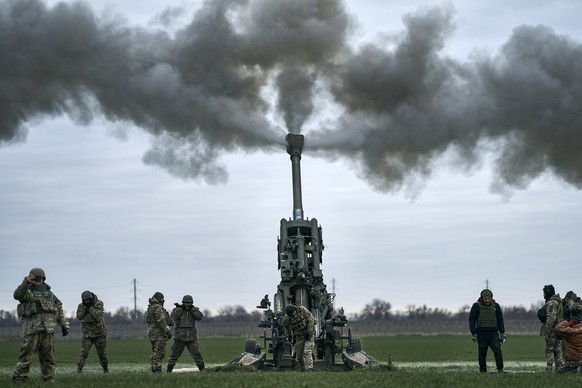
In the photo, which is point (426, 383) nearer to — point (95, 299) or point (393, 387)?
point (393, 387)

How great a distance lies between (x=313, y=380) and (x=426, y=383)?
251 centimetres

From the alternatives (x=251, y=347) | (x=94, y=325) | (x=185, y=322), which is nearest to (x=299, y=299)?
(x=251, y=347)

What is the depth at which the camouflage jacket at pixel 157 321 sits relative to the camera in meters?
34.7

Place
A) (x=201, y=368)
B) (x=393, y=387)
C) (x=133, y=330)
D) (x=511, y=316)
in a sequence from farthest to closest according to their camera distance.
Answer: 1. (x=511, y=316)
2. (x=133, y=330)
3. (x=201, y=368)
4. (x=393, y=387)

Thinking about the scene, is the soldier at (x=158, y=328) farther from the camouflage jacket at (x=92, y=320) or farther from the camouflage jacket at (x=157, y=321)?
the camouflage jacket at (x=92, y=320)

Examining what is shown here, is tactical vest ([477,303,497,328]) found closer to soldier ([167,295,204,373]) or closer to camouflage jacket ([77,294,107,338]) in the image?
soldier ([167,295,204,373])

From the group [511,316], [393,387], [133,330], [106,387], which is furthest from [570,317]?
[511,316]

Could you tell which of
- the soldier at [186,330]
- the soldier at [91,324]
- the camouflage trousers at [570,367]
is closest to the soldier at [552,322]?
the camouflage trousers at [570,367]

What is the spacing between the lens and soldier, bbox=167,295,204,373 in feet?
114

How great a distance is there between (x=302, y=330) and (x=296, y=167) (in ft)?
23.8

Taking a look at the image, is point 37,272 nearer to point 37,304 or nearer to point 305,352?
point 37,304

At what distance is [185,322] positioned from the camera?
115 feet

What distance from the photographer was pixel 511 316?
568ft

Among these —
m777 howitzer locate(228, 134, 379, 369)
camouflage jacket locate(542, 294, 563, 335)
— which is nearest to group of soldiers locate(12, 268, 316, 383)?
m777 howitzer locate(228, 134, 379, 369)
